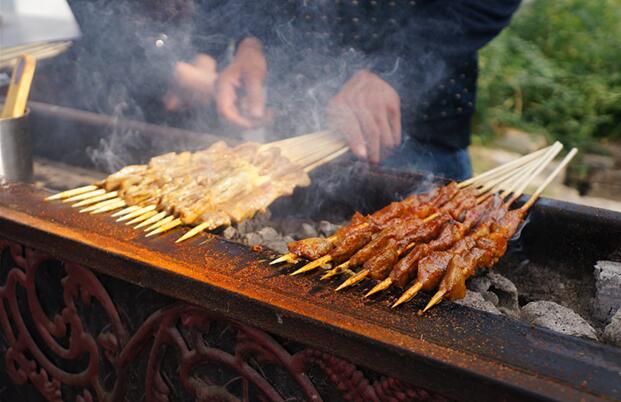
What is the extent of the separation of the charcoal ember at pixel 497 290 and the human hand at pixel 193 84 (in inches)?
102

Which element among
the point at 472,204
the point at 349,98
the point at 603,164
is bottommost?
the point at 603,164

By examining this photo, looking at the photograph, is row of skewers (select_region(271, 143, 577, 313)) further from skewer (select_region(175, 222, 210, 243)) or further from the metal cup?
the metal cup

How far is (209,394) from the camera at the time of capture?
2170mm

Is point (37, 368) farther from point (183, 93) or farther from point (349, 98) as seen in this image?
point (183, 93)

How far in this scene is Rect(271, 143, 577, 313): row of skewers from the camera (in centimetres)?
202

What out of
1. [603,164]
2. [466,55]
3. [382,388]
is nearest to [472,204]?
[382,388]

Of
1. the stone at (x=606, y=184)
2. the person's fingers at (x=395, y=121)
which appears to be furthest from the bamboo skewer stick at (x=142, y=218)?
the stone at (x=606, y=184)

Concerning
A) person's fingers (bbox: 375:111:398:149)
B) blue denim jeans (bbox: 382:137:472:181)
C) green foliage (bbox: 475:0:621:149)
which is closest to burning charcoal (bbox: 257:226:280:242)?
person's fingers (bbox: 375:111:398:149)

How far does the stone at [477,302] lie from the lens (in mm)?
2133

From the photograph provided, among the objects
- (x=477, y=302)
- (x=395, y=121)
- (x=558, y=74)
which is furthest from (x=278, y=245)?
(x=558, y=74)

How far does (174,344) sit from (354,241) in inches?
29.7

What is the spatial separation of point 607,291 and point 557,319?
16.2 inches

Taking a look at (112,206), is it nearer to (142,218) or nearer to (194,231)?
(142,218)

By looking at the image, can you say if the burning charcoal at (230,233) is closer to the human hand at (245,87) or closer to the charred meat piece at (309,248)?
the charred meat piece at (309,248)
